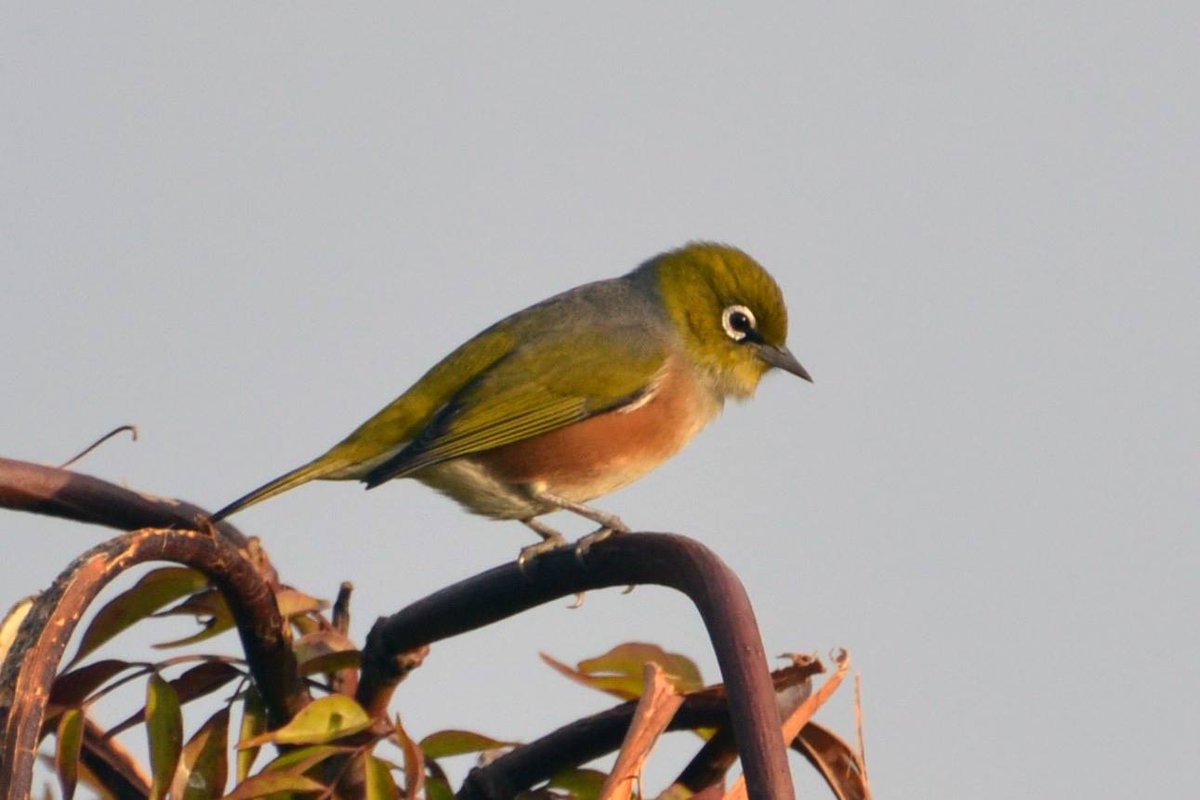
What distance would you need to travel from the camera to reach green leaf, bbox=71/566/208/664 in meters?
3.13

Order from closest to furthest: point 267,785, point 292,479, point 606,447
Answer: point 267,785, point 292,479, point 606,447

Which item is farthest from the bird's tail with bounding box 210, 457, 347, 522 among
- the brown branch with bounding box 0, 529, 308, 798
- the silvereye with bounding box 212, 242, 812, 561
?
Result: the brown branch with bounding box 0, 529, 308, 798

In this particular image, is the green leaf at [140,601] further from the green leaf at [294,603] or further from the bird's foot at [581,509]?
the bird's foot at [581,509]

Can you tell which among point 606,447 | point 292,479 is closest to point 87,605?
point 292,479

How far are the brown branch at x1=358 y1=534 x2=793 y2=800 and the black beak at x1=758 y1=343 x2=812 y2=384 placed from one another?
4312 mm

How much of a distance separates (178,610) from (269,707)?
1.00ft

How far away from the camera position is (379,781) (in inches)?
108

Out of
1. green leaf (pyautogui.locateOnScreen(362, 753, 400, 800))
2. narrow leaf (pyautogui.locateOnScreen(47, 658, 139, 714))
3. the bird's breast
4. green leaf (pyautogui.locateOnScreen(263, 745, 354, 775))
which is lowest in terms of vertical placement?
green leaf (pyautogui.locateOnScreen(362, 753, 400, 800))

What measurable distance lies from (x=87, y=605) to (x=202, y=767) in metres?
0.52

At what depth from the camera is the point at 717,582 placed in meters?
2.44

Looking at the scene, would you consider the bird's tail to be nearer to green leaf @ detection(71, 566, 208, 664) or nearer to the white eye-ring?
green leaf @ detection(71, 566, 208, 664)

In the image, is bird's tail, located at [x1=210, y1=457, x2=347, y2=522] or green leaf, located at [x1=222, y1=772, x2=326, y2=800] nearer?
green leaf, located at [x1=222, y1=772, x2=326, y2=800]

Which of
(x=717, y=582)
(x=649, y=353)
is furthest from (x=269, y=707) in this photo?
(x=649, y=353)

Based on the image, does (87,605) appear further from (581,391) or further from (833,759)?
(581,391)
